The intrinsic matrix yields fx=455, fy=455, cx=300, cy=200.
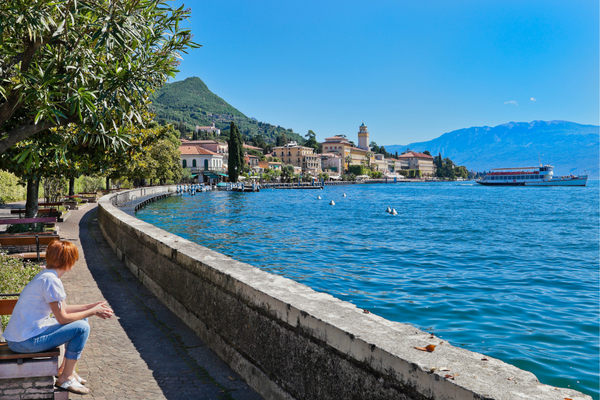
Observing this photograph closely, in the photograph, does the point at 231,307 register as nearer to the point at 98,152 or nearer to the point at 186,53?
the point at 186,53

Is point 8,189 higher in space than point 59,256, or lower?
lower

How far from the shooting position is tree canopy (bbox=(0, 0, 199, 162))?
19.4 ft

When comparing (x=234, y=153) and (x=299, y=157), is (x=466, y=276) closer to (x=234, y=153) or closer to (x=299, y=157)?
(x=234, y=153)

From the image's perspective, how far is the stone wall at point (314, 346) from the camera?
228 centimetres

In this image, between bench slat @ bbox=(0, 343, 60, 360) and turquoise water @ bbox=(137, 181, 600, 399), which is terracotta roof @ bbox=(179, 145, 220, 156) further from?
bench slat @ bbox=(0, 343, 60, 360)

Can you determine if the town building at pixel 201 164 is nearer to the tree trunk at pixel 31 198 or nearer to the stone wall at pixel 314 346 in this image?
the tree trunk at pixel 31 198

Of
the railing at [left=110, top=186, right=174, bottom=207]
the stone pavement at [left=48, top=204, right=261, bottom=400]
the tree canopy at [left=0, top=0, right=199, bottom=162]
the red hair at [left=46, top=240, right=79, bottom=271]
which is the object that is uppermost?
the tree canopy at [left=0, top=0, right=199, bottom=162]

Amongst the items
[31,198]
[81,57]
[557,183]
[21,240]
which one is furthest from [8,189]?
[557,183]

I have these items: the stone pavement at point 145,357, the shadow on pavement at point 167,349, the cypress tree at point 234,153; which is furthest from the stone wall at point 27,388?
the cypress tree at point 234,153

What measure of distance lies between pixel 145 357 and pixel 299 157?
559 feet

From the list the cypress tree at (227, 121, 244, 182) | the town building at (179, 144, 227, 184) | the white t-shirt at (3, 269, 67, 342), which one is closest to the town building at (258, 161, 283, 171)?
the town building at (179, 144, 227, 184)

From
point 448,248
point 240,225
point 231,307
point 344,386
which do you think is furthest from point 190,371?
point 240,225

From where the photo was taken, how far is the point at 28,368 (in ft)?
11.1

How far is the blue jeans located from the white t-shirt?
0.16ft
